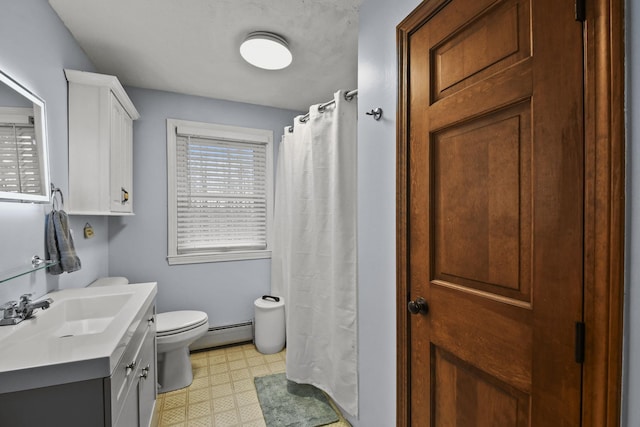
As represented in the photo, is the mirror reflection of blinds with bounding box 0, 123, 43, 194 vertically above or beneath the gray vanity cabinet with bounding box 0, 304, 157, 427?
above

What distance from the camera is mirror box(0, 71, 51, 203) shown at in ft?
3.92

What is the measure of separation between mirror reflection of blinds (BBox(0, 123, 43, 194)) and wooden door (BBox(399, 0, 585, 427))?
163cm

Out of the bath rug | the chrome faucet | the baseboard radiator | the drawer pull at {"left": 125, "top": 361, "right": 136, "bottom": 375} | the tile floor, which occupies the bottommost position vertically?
the tile floor

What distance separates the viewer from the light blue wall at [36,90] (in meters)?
1.22

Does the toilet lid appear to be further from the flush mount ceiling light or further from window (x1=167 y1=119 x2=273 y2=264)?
the flush mount ceiling light

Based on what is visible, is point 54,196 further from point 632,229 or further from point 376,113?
point 632,229

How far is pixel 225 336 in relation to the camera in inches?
111

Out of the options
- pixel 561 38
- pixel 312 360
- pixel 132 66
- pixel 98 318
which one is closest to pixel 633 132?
pixel 561 38

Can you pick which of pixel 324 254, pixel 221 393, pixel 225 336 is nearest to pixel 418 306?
pixel 324 254

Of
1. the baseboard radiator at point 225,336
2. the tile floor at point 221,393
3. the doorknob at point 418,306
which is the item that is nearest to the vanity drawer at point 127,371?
the tile floor at point 221,393

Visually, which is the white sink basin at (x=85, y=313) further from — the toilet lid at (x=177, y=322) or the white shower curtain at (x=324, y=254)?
the white shower curtain at (x=324, y=254)

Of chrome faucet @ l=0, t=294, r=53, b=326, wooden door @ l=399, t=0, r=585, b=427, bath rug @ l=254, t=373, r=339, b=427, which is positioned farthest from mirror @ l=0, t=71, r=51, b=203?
bath rug @ l=254, t=373, r=339, b=427

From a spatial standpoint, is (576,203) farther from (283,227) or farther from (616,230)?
(283,227)

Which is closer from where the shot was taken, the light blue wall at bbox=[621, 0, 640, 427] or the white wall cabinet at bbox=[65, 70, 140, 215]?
the light blue wall at bbox=[621, 0, 640, 427]
